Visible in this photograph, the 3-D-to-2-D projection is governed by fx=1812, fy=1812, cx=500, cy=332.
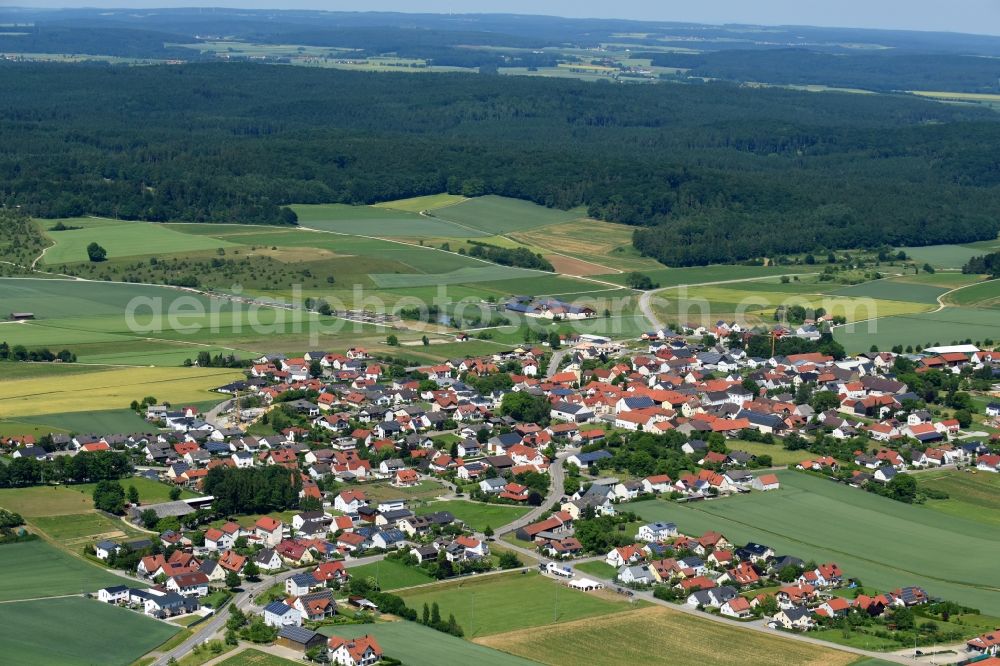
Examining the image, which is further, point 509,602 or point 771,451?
point 771,451

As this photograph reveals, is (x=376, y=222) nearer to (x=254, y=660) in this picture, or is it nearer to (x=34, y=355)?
(x=34, y=355)

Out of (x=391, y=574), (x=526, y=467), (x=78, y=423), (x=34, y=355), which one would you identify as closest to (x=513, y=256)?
(x=34, y=355)

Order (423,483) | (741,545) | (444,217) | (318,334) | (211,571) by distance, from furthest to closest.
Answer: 1. (444,217)
2. (318,334)
3. (423,483)
4. (741,545)
5. (211,571)

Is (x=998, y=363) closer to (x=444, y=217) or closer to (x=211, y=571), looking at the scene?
(x=211, y=571)

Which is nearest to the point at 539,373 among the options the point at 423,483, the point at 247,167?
the point at 423,483

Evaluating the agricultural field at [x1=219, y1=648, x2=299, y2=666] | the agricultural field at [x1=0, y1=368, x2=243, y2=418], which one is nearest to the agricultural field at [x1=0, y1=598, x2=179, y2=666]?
the agricultural field at [x1=219, y1=648, x2=299, y2=666]

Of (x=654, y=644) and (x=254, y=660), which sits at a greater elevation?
(x=254, y=660)
